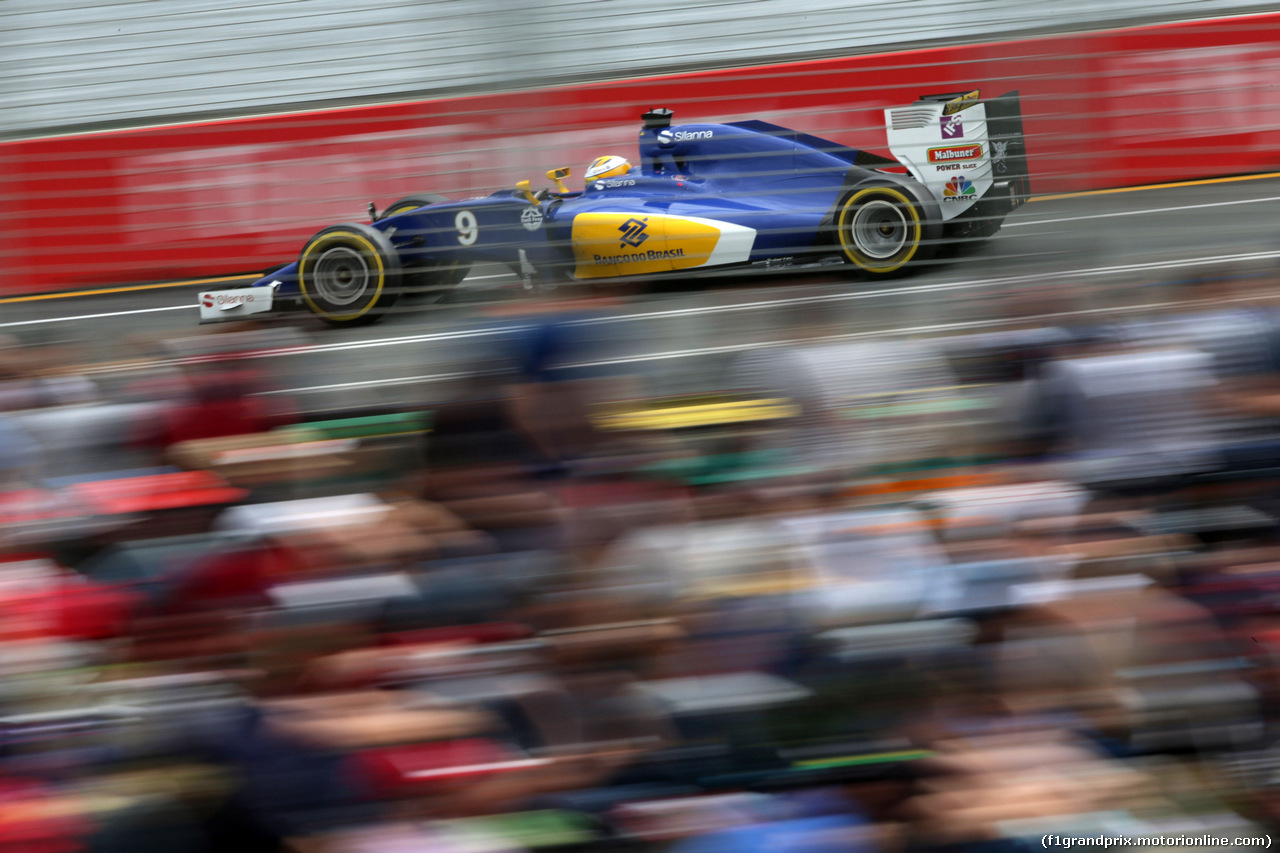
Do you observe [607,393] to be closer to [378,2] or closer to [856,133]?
[378,2]

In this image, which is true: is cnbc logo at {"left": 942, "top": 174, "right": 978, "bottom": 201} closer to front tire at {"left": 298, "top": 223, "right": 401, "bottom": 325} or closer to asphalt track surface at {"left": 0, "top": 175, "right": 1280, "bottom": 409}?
asphalt track surface at {"left": 0, "top": 175, "right": 1280, "bottom": 409}

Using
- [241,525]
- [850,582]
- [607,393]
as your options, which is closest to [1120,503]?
[850,582]

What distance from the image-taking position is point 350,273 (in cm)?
266

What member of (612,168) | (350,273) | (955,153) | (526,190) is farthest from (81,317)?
(612,168)

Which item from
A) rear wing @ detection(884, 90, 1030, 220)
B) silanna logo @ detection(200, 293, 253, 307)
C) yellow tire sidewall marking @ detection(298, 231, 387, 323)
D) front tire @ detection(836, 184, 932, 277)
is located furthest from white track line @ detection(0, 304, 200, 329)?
rear wing @ detection(884, 90, 1030, 220)

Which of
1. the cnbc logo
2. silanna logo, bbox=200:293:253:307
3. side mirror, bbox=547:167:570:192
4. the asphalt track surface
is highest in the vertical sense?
side mirror, bbox=547:167:570:192

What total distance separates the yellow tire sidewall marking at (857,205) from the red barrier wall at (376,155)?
0.34 meters

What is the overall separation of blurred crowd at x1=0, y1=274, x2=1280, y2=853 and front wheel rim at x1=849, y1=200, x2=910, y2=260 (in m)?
0.97

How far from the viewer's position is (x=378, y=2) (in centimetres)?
226

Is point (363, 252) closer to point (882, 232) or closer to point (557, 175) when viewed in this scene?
point (557, 175)

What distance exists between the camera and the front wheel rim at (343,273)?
2.67 meters

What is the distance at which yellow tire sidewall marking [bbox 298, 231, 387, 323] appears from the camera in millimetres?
2416

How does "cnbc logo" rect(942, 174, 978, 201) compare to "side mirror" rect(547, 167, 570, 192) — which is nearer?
"side mirror" rect(547, 167, 570, 192)

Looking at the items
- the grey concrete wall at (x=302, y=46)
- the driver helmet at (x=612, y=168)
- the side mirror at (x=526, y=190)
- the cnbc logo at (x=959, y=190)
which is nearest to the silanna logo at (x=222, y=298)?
the grey concrete wall at (x=302, y=46)
